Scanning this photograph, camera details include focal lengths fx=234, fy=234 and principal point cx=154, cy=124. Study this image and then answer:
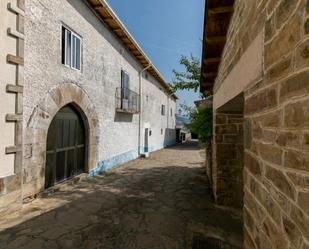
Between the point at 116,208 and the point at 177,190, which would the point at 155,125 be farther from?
the point at 116,208

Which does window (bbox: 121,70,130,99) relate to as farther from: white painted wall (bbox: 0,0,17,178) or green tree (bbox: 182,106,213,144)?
white painted wall (bbox: 0,0,17,178)

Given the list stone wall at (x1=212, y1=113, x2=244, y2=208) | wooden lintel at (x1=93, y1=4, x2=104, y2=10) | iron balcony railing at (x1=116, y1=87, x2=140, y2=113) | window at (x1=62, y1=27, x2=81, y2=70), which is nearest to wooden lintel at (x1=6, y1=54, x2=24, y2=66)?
window at (x1=62, y1=27, x2=81, y2=70)

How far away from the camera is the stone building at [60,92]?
16.3 ft

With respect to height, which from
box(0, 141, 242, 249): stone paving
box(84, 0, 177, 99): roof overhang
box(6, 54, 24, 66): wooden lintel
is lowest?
box(0, 141, 242, 249): stone paving

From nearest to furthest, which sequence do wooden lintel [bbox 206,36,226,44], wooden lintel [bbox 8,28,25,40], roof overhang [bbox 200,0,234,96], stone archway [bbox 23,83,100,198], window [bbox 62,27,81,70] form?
roof overhang [bbox 200,0,234,96] → wooden lintel [bbox 206,36,226,44] → wooden lintel [bbox 8,28,25,40] → stone archway [bbox 23,83,100,198] → window [bbox 62,27,81,70]

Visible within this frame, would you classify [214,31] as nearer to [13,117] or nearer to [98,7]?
[13,117]

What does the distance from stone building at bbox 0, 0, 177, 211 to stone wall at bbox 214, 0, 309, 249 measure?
15.5ft

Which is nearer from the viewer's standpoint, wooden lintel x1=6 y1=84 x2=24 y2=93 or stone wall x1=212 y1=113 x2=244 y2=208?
wooden lintel x1=6 y1=84 x2=24 y2=93

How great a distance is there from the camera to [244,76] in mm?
2643

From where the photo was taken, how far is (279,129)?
1.69 metres

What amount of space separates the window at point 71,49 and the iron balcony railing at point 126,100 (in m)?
3.64

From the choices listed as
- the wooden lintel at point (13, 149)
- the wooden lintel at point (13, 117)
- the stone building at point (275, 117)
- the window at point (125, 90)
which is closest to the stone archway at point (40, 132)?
the wooden lintel at point (13, 149)

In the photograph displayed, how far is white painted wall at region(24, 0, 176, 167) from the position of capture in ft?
18.9

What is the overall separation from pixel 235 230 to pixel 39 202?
4.55m
